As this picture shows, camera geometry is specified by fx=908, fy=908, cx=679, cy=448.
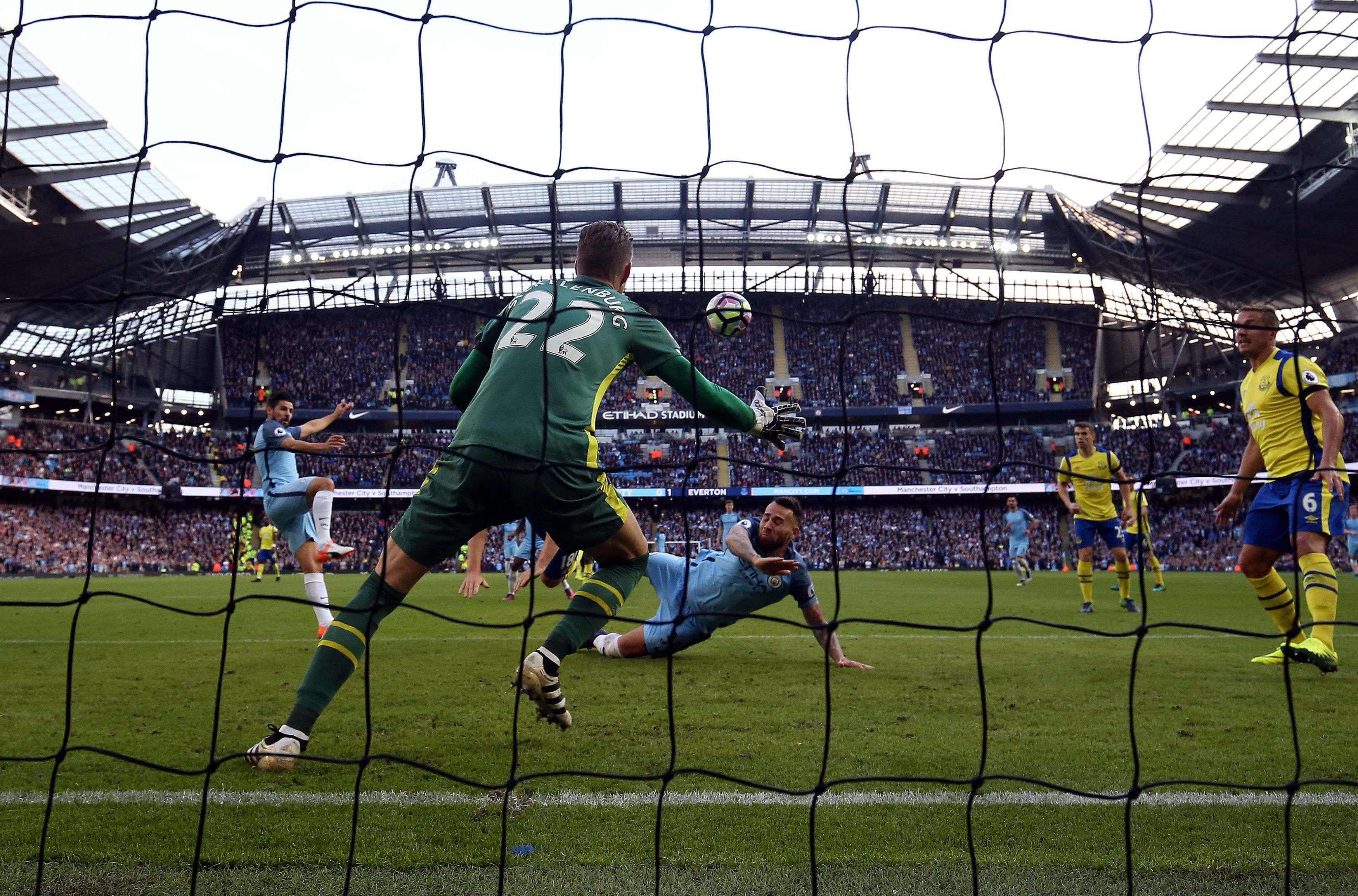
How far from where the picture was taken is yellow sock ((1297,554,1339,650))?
5387 millimetres

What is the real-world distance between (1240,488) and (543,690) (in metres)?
4.36

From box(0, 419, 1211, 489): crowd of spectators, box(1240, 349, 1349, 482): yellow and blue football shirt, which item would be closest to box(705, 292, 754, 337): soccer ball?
box(1240, 349, 1349, 482): yellow and blue football shirt

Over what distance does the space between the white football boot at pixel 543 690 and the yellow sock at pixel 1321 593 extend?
4510mm

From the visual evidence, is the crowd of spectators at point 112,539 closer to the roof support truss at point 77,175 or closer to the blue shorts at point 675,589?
the roof support truss at point 77,175

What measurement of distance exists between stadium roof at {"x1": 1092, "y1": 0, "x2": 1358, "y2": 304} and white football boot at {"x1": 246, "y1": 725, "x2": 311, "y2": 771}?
17435mm

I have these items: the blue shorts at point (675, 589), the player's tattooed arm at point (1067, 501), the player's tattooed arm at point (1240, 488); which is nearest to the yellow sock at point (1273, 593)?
the player's tattooed arm at point (1240, 488)

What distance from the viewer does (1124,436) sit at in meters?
39.3

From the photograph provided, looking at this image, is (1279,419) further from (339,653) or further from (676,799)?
(339,653)

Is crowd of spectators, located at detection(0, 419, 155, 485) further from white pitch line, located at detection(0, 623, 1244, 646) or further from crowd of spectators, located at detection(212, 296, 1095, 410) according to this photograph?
white pitch line, located at detection(0, 623, 1244, 646)

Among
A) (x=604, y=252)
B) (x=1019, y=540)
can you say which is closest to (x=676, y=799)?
(x=604, y=252)

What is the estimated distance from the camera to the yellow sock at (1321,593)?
17.7 feet

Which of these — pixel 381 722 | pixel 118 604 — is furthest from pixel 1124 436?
pixel 381 722

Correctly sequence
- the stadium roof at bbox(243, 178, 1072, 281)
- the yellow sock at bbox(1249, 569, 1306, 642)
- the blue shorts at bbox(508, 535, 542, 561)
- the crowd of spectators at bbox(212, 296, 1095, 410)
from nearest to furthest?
the yellow sock at bbox(1249, 569, 1306, 642) → the blue shorts at bbox(508, 535, 542, 561) → the stadium roof at bbox(243, 178, 1072, 281) → the crowd of spectators at bbox(212, 296, 1095, 410)

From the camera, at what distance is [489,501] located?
334cm
